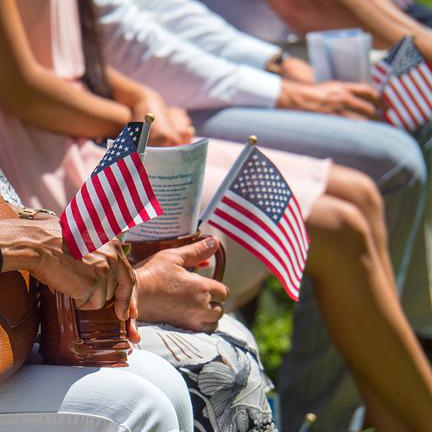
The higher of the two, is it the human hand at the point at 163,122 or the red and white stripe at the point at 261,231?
the red and white stripe at the point at 261,231

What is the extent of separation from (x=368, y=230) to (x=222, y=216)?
0.68 meters

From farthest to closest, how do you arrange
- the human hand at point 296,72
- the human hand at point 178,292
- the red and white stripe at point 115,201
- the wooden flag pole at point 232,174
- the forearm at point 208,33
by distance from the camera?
the human hand at point 296,72
the forearm at point 208,33
the wooden flag pole at point 232,174
the human hand at point 178,292
the red and white stripe at point 115,201

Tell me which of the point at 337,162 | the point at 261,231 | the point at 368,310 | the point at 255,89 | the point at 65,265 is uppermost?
the point at 65,265

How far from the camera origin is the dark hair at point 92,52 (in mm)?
2924

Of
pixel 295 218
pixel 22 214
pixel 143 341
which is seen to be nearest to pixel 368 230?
pixel 295 218

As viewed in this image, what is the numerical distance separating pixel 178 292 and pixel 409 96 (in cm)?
180

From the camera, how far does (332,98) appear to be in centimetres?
348

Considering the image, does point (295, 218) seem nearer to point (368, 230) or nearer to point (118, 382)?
point (368, 230)

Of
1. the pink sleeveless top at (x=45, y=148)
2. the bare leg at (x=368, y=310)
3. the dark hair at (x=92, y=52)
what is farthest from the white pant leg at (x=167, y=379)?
the dark hair at (x=92, y=52)

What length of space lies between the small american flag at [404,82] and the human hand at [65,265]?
2001 mm

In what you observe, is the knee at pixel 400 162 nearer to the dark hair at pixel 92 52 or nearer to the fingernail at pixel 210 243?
the dark hair at pixel 92 52

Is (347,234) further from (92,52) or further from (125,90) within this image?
(92,52)

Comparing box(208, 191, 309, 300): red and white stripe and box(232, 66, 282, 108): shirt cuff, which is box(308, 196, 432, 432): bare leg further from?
box(232, 66, 282, 108): shirt cuff

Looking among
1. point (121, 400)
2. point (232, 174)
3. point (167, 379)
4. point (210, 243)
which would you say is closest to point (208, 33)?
point (232, 174)
